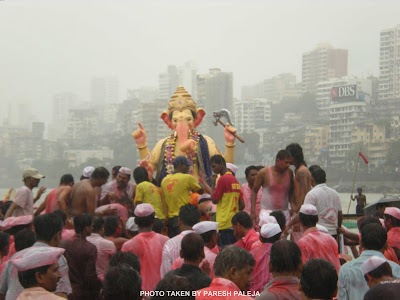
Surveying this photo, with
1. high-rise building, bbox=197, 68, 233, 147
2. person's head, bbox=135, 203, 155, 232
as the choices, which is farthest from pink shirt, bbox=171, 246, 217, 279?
high-rise building, bbox=197, 68, 233, 147

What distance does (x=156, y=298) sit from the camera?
115 inches

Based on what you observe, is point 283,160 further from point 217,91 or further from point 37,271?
point 217,91

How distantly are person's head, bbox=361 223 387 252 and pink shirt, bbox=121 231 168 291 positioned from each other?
1.77m

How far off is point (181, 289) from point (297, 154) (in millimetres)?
4043

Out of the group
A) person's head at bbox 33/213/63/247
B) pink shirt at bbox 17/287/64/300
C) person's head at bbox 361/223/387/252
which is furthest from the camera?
person's head at bbox 33/213/63/247

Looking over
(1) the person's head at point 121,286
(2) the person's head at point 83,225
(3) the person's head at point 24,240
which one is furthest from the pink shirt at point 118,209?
(1) the person's head at point 121,286

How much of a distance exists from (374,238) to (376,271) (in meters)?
0.78

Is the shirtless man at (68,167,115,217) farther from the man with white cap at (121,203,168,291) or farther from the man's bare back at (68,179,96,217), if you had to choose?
the man with white cap at (121,203,168,291)

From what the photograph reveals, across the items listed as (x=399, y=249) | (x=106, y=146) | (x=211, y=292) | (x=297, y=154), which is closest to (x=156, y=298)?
(x=211, y=292)

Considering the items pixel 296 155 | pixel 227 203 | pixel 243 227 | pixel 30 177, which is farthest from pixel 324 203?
pixel 30 177

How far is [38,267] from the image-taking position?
11.2ft

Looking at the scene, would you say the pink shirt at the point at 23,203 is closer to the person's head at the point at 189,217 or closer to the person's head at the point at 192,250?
the person's head at the point at 189,217

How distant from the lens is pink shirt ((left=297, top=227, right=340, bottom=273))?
4.80 m

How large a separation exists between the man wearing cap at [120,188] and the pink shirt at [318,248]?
337cm
